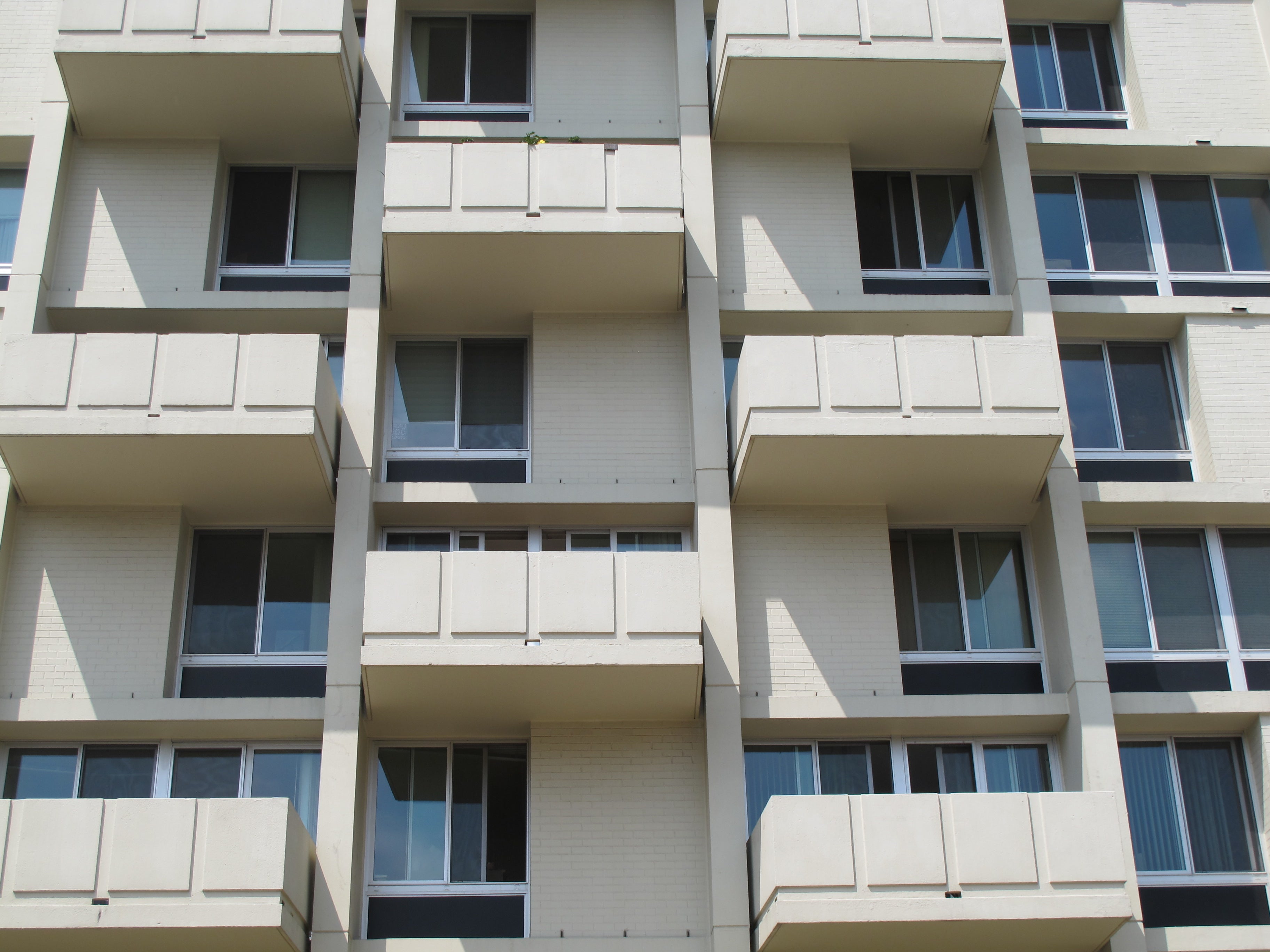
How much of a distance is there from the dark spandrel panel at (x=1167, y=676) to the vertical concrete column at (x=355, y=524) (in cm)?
933

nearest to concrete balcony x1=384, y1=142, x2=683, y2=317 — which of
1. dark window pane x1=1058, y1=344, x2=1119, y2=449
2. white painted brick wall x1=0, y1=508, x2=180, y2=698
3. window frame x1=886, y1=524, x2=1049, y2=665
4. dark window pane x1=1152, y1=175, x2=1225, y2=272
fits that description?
white painted brick wall x1=0, y1=508, x2=180, y2=698

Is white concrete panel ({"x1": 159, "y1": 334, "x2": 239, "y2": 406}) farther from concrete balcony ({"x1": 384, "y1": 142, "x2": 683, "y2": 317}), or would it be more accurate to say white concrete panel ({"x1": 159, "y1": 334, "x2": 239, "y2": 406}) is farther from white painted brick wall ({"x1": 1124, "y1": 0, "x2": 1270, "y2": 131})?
white painted brick wall ({"x1": 1124, "y1": 0, "x2": 1270, "y2": 131})

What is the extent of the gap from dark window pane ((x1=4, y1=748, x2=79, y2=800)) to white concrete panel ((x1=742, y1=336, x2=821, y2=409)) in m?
9.25

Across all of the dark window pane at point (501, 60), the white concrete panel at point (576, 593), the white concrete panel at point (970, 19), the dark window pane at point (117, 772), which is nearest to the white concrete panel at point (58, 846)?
the dark window pane at point (117, 772)

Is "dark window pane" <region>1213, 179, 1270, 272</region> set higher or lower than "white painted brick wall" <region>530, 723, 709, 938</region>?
higher

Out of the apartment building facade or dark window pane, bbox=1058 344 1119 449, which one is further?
dark window pane, bbox=1058 344 1119 449

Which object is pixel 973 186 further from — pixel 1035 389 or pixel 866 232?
pixel 1035 389

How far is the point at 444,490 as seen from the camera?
55.7 feet

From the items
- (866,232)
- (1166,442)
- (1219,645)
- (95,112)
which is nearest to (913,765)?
(1219,645)

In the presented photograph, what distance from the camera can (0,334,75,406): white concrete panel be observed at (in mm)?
15742

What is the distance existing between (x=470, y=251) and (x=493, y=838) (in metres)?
7.34

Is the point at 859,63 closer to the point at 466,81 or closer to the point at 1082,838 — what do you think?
the point at 466,81

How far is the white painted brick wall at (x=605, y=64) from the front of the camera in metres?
19.5

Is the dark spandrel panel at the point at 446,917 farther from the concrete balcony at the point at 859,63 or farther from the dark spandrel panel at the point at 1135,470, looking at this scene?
the concrete balcony at the point at 859,63
